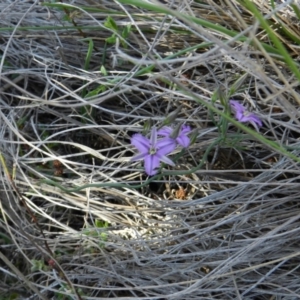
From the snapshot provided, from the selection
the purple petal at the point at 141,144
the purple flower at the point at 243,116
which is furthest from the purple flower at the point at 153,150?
the purple flower at the point at 243,116

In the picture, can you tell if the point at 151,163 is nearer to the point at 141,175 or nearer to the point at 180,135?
the point at 180,135

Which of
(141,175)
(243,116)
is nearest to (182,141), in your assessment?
(243,116)

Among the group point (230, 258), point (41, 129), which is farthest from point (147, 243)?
point (41, 129)

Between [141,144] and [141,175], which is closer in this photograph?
[141,144]

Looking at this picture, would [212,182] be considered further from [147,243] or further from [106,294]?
[106,294]

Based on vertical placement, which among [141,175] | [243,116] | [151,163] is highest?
Answer: [243,116]

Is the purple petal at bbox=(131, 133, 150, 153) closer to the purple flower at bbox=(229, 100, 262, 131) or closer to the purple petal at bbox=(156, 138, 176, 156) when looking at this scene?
the purple petal at bbox=(156, 138, 176, 156)
